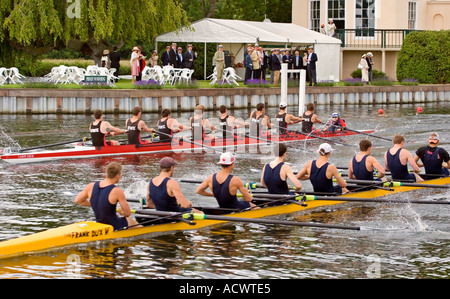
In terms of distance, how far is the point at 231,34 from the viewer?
4081 cm

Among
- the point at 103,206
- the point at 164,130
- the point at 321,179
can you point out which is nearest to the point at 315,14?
the point at 164,130

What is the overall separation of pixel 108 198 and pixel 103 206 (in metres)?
0.20

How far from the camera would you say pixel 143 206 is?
15.0 metres

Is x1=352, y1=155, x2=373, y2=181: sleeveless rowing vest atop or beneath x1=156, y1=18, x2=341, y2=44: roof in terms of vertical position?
beneath

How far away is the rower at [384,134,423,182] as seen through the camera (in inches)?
721

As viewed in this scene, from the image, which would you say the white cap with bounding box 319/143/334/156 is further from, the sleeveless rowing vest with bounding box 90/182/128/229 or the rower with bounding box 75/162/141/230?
the sleeveless rowing vest with bounding box 90/182/128/229

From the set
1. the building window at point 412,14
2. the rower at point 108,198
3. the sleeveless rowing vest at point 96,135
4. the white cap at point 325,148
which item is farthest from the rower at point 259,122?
the building window at point 412,14

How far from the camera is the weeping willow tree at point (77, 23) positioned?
→ 119ft

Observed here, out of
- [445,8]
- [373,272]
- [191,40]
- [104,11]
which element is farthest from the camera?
[445,8]

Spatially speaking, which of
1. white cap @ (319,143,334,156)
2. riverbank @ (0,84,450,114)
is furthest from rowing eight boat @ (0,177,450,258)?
riverbank @ (0,84,450,114)

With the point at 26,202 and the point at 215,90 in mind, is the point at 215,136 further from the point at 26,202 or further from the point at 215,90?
the point at 215,90

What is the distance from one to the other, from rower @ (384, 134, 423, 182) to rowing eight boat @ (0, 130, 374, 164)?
7.62 metres
